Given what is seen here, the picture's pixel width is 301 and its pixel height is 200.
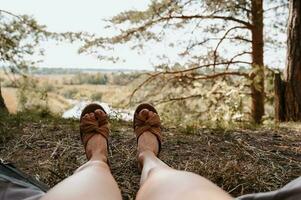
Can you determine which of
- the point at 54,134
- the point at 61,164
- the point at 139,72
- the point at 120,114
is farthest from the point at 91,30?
the point at 61,164

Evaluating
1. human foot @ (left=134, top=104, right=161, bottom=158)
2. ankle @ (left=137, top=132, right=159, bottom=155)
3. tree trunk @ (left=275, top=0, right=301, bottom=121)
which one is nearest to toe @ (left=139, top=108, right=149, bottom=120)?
human foot @ (left=134, top=104, right=161, bottom=158)

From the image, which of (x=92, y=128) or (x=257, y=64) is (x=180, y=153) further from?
(x=257, y=64)

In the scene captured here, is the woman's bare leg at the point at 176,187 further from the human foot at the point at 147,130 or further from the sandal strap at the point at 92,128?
the sandal strap at the point at 92,128

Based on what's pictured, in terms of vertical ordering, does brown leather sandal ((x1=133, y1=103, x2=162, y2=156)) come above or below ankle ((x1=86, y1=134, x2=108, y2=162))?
above

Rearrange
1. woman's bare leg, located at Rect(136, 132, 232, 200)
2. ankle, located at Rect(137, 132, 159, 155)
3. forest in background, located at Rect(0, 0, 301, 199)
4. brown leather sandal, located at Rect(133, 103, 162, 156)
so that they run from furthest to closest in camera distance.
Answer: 1. brown leather sandal, located at Rect(133, 103, 162, 156)
2. forest in background, located at Rect(0, 0, 301, 199)
3. ankle, located at Rect(137, 132, 159, 155)
4. woman's bare leg, located at Rect(136, 132, 232, 200)

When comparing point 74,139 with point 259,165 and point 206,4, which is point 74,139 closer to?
point 259,165

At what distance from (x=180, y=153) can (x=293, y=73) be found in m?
2.60

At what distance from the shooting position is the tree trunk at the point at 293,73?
181 inches

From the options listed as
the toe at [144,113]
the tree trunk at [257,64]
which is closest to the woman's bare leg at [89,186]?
the toe at [144,113]

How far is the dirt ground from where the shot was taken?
213 centimetres

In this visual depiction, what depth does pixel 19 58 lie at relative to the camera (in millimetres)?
5316

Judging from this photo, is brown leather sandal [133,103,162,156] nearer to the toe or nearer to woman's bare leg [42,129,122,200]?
the toe

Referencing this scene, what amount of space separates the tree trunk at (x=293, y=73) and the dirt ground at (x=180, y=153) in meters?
1.34

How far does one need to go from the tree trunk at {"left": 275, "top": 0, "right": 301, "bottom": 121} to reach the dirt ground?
134cm
